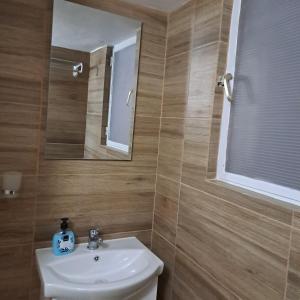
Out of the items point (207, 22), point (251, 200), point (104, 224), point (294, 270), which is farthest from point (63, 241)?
point (207, 22)

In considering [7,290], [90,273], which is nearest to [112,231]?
[90,273]

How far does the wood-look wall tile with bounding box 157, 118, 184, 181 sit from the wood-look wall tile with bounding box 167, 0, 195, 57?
40cm

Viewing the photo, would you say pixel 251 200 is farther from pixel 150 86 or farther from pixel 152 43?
pixel 152 43

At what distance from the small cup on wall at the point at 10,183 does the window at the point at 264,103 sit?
0.96 meters

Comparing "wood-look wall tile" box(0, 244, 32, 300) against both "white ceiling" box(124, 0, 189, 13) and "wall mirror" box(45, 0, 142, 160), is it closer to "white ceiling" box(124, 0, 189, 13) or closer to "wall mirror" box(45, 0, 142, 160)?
"wall mirror" box(45, 0, 142, 160)

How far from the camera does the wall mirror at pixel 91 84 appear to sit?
4.97 feet

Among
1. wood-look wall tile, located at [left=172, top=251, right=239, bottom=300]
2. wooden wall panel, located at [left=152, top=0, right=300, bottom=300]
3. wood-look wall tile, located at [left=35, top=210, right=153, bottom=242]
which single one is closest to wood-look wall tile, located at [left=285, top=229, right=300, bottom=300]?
wooden wall panel, located at [left=152, top=0, right=300, bottom=300]

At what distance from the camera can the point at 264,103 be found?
1214 millimetres

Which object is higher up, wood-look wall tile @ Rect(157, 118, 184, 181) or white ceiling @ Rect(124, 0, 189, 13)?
white ceiling @ Rect(124, 0, 189, 13)

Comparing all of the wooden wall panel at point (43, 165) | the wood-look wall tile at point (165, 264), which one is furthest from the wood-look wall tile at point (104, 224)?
the wood-look wall tile at point (165, 264)

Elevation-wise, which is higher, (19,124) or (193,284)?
(19,124)

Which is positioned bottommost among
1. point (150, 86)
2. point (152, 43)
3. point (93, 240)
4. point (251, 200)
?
point (93, 240)

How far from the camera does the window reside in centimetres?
109

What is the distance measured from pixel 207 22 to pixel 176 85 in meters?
0.37
